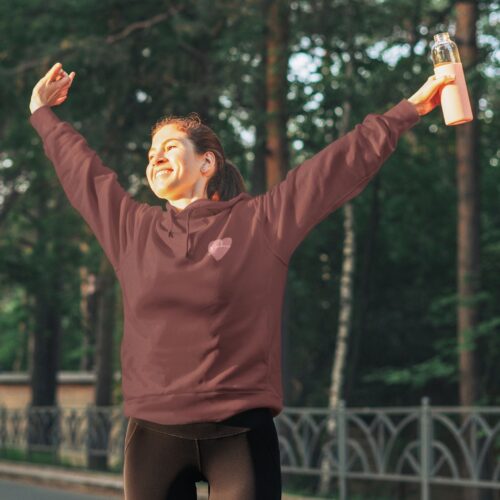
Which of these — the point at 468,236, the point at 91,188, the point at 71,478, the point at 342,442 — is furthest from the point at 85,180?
the point at 468,236

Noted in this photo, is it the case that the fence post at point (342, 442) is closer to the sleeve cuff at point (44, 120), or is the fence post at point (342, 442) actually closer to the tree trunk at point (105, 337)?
the tree trunk at point (105, 337)

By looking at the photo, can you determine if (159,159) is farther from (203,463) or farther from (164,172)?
(203,463)

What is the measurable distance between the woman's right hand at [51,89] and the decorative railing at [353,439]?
28.2 ft

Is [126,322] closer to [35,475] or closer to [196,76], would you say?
[35,475]

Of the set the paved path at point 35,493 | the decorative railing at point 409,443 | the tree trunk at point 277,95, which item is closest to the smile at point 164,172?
the decorative railing at point 409,443

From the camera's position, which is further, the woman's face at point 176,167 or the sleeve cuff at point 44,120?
the sleeve cuff at point 44,120

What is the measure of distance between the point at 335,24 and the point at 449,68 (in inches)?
668

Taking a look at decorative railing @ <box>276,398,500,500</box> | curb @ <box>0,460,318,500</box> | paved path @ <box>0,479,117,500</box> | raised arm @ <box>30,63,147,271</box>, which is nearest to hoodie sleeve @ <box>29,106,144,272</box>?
raised arm @ <box>30,63,147,271</box>

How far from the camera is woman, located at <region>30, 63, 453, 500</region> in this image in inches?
132

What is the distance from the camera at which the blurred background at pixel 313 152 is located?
61.2 feet

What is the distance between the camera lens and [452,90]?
3529 millimetres

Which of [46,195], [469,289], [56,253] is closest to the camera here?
[469,289]

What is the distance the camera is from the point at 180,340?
338 centimetres

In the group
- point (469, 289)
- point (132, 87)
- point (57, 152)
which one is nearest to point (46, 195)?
point (132, 87)
